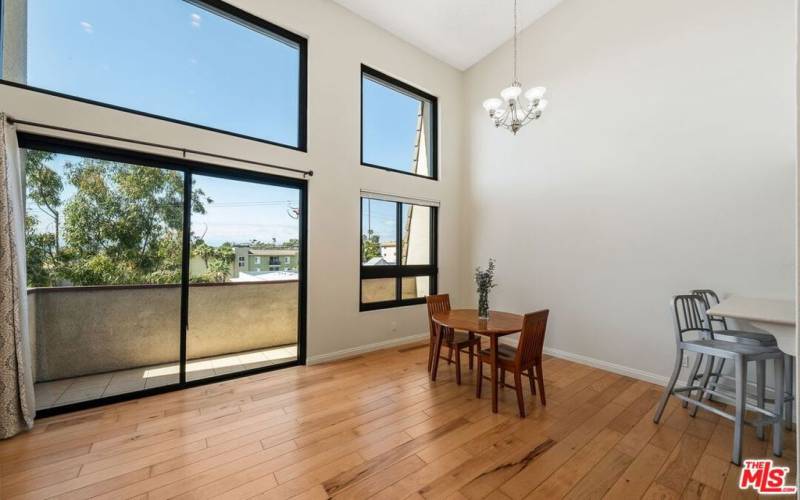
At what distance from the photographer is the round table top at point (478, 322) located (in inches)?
106

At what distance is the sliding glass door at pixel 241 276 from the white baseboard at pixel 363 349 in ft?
0.90

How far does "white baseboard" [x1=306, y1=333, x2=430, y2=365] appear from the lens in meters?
3.72

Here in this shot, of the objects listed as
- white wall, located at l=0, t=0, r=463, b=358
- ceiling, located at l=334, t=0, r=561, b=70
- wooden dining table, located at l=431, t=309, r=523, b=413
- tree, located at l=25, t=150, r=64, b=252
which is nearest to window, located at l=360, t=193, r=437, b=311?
white wall, located at l=0, t=0, r=463, b=358

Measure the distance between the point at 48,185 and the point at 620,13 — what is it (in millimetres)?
5818

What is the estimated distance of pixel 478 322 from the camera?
9.68 ft

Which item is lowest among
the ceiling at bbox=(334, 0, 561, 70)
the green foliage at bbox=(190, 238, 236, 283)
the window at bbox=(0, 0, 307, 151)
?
the green foliage at bbox=(190, 238, 236, 283)

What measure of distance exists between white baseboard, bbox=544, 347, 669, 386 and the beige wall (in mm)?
3581

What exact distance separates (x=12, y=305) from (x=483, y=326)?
354cm

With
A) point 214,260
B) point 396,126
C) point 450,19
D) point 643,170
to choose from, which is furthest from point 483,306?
point 450,19

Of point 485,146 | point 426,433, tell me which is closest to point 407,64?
point 485,146

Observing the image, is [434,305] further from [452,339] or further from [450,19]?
A: [450,19]

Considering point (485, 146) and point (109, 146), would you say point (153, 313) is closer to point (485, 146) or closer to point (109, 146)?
point (109, 146)

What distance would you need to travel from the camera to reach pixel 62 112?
2457 millimetres

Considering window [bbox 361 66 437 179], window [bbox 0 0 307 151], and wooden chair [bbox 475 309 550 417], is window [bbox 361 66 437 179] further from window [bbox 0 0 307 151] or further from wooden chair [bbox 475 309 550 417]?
wooden chair [bbox 475 309 550 417]
